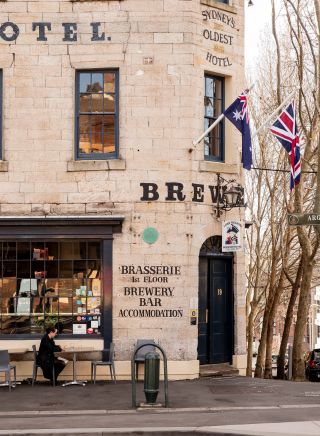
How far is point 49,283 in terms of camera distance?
18.6m

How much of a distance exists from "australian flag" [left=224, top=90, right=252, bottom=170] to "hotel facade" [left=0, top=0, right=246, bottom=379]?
49.2 inches

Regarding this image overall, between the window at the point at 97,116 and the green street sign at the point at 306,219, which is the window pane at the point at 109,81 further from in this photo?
the green street sign at the point at 306,219

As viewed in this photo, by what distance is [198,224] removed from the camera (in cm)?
1856

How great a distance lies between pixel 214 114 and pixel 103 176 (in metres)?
3.11

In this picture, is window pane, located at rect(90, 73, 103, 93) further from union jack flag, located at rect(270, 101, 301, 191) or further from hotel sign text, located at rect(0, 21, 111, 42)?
union jack flag, located at rect(270, 101, 301, 191)

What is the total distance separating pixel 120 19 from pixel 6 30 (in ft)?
8.26

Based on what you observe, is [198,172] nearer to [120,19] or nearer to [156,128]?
[156,128]

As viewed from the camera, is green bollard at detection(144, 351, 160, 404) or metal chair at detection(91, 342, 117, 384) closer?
green bollard at detection(144, 351, 160, 404)

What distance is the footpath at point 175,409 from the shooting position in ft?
40.3

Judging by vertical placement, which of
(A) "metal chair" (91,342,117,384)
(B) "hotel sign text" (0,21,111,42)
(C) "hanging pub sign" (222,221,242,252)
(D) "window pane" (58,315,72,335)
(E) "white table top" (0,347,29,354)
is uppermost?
(B) "hotel sign text" (0,21,111,42)

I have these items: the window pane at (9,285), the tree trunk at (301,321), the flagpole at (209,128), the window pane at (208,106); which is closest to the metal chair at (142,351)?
the window pane at (9,285)

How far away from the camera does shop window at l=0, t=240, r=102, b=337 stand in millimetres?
18516

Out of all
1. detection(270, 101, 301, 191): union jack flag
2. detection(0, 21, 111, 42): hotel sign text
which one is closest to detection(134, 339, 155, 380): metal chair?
detection(270, 101, 301, 191): union jack flag

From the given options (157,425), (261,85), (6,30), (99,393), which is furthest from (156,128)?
(261,85)
